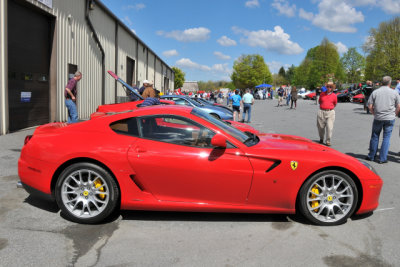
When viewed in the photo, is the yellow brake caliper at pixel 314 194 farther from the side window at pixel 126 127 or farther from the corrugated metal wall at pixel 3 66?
the corrugated metal wall at pixel 3 66

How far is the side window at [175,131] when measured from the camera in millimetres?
3703

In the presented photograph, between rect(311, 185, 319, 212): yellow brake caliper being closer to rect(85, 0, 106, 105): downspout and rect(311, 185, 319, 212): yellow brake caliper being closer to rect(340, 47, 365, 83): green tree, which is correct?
rect(85, 0, 106, 105): downspout

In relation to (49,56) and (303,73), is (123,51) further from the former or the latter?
(303,73)

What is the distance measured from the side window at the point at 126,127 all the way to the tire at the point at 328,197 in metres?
1.95

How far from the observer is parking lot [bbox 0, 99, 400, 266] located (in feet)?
9.61

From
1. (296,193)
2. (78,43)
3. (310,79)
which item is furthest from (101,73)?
(310,79)

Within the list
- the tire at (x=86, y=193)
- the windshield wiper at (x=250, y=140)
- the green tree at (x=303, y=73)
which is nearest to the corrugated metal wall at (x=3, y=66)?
the tire at (x=86, y=193)

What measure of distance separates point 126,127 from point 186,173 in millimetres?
880

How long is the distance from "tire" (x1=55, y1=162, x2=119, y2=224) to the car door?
346mm

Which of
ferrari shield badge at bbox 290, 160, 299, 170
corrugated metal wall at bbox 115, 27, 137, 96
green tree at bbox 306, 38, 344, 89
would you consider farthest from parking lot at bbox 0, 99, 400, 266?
green tree at bbox 306, 38, 344, 89

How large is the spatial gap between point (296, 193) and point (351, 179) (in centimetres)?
64

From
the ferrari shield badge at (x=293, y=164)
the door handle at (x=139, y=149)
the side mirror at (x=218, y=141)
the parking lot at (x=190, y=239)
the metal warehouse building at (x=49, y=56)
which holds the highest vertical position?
the metal warehouse building at (x=49, y=56)

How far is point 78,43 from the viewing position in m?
14.2

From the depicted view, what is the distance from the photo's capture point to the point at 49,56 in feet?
39.7
